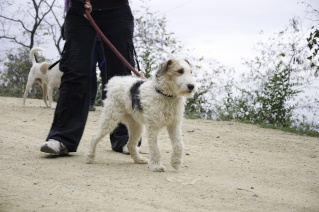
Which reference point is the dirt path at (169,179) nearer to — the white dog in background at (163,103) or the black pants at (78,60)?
the white dog in background at (163,103)

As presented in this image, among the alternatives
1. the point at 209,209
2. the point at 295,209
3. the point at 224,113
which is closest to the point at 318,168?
the point at 295,209

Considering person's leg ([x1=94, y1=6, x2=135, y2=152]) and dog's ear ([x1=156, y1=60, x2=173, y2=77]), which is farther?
person's leg ([x1=94, y1=6, x2=135, y2=152])

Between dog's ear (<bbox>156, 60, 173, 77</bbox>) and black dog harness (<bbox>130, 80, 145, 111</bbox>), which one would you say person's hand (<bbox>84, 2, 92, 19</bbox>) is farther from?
dog's ear (<bbox>156, 60, 173, 77</bbox>)

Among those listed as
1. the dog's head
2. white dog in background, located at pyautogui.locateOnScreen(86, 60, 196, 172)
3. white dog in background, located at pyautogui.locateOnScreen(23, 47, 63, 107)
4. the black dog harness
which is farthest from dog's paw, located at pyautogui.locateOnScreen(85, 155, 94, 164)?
white dog in background, located at pyautogui.locateOnScreen(23, 47, 63, 107)

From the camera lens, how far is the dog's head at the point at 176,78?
4.75 meters

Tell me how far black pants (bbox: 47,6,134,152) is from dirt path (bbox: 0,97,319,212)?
0.37 meters

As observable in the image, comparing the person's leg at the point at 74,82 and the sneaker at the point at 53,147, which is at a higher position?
the person's leg at the point at 74,82

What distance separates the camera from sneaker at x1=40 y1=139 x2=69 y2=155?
5.32 metres

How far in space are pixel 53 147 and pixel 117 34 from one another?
5.17 ft

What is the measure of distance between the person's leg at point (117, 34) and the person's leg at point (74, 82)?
199mm

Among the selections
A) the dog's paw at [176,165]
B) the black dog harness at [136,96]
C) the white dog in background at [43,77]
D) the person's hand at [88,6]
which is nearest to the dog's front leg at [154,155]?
the dog's paw at [176,165]

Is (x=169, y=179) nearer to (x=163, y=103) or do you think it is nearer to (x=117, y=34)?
(x=163, y=103)

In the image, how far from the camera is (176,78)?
484 cm

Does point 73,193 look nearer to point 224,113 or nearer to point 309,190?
point 309,190
